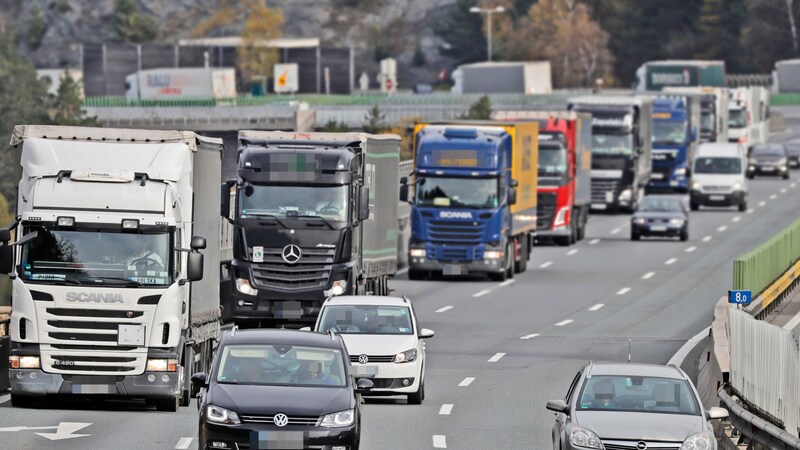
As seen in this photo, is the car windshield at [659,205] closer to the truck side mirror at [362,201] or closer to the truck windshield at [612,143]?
the truck windshield at [612,143]

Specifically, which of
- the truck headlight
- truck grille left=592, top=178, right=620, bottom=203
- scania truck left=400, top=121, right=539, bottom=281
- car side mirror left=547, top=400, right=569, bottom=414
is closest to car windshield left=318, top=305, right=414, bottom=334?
the truck headlight

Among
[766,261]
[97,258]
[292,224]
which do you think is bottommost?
[766,261]

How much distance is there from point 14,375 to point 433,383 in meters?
8.00

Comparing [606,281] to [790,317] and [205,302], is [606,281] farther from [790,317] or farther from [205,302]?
[205,302]

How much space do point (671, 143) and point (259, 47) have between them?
106m

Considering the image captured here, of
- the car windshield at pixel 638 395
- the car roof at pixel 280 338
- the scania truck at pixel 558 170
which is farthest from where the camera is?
the scania truck at pixel 558 170

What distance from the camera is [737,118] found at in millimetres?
96000

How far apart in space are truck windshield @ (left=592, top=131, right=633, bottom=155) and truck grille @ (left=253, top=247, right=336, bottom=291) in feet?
107

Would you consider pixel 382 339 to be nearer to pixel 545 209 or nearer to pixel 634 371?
pixel 634 371

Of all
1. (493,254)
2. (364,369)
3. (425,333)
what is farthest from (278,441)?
(493,254)

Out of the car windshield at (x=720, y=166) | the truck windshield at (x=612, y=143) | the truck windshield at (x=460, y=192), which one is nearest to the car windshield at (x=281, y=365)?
the truck windshield at (x=460, y=192)

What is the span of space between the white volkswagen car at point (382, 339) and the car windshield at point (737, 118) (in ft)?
230

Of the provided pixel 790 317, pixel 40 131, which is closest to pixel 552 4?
pixel 790 317

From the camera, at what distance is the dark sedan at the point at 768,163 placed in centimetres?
8762
